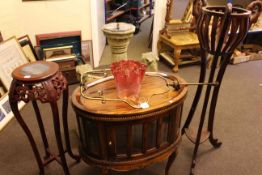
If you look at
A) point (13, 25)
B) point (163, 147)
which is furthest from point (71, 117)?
point (13, 25)

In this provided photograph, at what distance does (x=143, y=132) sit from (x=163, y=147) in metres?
0.19

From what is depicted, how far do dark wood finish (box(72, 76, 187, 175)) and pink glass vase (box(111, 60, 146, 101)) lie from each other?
6 cm

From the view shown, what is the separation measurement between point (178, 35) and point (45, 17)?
5.61 feet

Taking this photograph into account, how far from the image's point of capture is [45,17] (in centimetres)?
260

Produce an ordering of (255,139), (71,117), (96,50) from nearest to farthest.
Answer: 1. (255,139)
2. (71,117)
3. (96,50)

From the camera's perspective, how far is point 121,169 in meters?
1.15

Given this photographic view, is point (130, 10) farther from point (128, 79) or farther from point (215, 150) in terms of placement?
point (128, 79)

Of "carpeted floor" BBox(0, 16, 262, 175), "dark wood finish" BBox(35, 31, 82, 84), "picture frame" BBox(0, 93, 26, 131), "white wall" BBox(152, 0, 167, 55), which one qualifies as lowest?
"carpeted floor" BBox(0, 16, 262, 175)

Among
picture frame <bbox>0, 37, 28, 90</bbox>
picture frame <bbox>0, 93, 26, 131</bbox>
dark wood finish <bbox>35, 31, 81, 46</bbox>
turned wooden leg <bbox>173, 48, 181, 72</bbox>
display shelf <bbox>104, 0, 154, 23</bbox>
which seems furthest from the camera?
display shelf <bbox>104, 0, 154, 23</bbox>

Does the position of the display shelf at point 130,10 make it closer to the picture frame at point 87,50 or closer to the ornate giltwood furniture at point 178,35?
the picture frame at point 87,50

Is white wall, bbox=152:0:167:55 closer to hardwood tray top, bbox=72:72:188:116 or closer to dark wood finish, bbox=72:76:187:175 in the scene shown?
hardwood tray top, bbox=72:72:188:116

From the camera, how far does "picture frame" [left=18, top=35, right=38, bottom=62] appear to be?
8.11 ft

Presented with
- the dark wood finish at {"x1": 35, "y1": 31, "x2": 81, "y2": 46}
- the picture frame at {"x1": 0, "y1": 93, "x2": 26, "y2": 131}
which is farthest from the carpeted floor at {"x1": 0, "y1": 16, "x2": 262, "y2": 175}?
the dark wood finish at {"x1": 35, "y1": 31, "x2": 81, "y2": 46}

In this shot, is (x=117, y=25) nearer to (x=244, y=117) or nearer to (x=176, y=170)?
(x=176, y=170)
